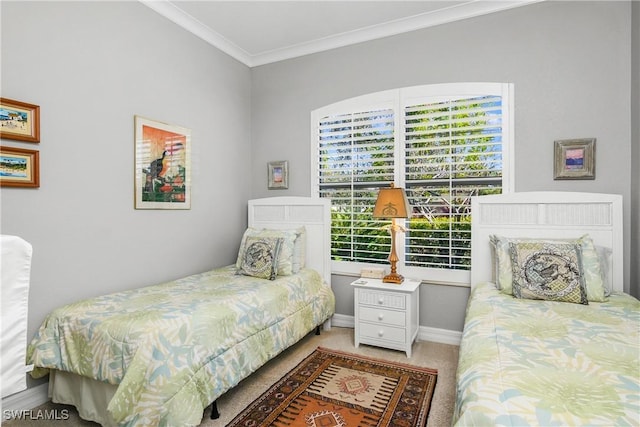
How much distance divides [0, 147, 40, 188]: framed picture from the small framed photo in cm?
208

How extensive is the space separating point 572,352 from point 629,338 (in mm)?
386

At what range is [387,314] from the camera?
111 inches

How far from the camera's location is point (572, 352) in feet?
4.58

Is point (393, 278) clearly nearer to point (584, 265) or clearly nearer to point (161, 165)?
point (584, 265)

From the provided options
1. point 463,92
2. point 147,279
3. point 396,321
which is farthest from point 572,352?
point 147,279

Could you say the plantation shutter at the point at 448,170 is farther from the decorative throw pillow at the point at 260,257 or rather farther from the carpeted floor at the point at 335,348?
the decorative throw pillow at the point at 260,257

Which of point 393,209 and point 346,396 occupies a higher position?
point 393,209

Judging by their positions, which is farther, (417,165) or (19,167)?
(417,165)

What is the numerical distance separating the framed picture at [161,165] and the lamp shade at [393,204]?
5.65ft

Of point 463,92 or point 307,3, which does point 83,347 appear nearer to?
point 307,3

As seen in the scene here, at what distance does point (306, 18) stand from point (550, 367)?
Result: 122 inches

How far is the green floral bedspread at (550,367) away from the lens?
100cm

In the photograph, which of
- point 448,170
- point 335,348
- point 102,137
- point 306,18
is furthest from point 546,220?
point 102,137

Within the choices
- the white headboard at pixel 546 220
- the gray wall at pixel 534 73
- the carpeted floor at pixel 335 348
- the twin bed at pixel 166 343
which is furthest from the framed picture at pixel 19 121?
the white headboard at pixel 546 220
